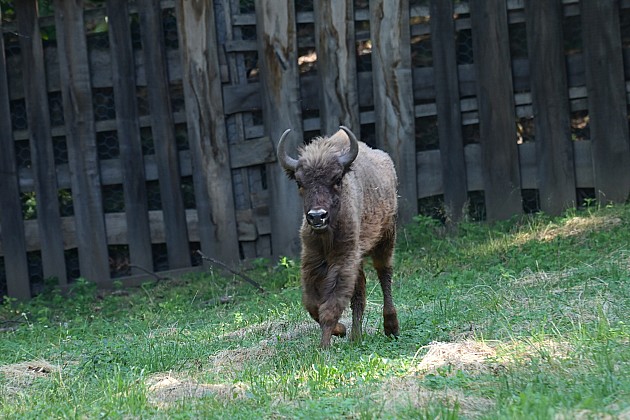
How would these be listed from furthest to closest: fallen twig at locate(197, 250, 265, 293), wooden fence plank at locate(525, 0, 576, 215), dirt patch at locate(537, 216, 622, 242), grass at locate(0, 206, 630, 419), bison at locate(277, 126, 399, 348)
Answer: wooden fence plank at locate(525, 0, 576, 215) → fallen twig at locate(197, 250, 265, 293) → dirt patch at locate(537, 216, 622, 242) → bison at locate(277, 126, 399, 348) → grass at locate(0, 206, 630, 419)

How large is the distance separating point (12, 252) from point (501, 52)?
6498mm

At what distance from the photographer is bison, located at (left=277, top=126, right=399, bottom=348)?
8.22 meters

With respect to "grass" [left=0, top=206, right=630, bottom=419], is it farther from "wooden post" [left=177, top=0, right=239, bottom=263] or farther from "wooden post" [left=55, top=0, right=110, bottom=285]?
"wooden post" [left=177, top=0, right=239, bottom=263]

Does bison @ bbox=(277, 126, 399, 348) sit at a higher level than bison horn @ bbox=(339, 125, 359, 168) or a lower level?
lower

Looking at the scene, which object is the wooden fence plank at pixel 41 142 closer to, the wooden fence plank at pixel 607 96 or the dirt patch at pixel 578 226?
the dirt patch at pixel 578 226

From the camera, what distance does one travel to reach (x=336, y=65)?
1262 cm

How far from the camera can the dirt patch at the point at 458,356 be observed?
6.61 m

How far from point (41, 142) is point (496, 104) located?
5604 millimetres

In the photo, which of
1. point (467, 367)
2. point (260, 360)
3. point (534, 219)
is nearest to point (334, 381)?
point (467, 367)

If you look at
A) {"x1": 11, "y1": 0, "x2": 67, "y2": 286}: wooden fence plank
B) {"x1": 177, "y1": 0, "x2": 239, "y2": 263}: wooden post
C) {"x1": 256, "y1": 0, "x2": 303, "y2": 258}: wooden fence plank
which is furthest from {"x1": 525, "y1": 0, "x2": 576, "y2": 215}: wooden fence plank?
{"x1": 11, "y1": 0, "x2": 67, "y2": 286}: wooden fence plank

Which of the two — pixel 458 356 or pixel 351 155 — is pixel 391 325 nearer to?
pixel 351 155

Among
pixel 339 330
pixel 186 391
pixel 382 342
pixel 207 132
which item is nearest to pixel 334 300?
pixel 339 330

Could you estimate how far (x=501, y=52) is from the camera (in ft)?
41.1

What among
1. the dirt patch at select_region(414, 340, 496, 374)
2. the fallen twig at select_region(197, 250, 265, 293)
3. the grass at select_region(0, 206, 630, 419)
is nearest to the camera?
the grass at select_region(0, 206, 630, 419)
